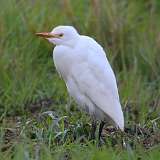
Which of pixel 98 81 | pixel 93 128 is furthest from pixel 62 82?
pixel 98 81

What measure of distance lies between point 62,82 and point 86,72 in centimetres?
160

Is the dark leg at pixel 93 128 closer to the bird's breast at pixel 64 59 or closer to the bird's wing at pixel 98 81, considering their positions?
the bird's wing at pixel 98 81

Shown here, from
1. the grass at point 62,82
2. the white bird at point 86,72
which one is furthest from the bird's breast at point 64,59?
the grass at point 62,82

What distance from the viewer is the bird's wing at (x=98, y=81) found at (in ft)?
19.5

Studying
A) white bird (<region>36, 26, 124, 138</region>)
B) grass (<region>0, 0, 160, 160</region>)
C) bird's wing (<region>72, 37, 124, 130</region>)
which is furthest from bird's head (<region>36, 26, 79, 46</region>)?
grass (<region>0, 0, 160, 160</region>)

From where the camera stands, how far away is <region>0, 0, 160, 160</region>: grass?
5613mm

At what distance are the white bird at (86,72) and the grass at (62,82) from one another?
0.76 ft

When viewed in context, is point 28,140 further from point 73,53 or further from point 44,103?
point 44,103

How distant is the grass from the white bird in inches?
9.2

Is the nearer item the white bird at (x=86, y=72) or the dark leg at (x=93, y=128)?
the white bird at (x=86, y=72)

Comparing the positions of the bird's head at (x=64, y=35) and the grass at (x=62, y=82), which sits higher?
the bird's head at (x=64, y=35)

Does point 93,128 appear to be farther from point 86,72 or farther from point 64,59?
point 64,59

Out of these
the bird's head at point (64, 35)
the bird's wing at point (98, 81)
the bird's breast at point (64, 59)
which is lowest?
the bird's wing at point (98, 81)

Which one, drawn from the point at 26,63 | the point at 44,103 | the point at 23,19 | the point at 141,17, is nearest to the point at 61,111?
the point at 44,103
